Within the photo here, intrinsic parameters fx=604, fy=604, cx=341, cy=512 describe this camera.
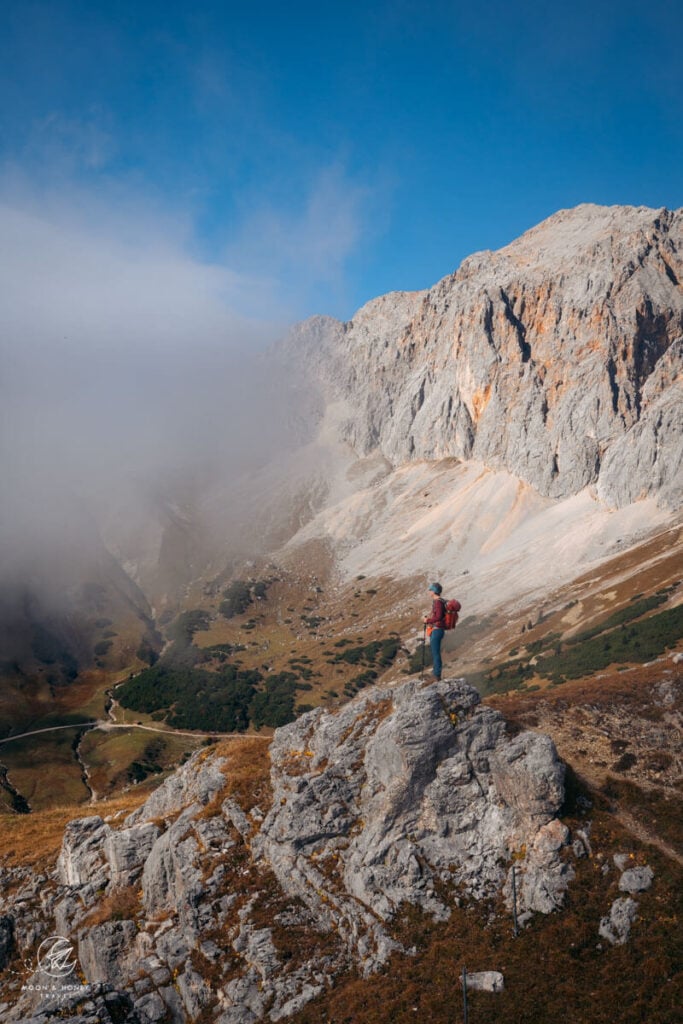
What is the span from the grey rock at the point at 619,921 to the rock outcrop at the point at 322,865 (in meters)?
1.69

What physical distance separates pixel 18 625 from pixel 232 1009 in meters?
168

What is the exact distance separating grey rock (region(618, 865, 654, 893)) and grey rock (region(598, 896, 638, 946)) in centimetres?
43

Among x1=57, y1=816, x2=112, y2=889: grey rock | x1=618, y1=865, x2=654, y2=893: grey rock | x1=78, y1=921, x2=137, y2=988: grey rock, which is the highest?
x1=57, y1=816, x2=112, y2=889: grey rock

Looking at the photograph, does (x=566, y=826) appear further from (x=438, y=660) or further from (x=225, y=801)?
(x=225, y=801)

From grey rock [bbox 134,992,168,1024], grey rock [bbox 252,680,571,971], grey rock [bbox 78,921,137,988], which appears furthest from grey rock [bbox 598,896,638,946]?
grey rock [bbox 78,921,137,988]

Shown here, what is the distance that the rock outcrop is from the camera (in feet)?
76.5

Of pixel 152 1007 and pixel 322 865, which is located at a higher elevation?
pixel 322 865

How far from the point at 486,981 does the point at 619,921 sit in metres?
5.23

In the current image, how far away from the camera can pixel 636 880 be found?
22.5 m

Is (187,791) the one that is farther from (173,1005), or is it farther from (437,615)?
(437,615)

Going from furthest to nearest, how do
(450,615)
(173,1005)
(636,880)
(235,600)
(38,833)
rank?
(235,600)
(38,833)
(450,615)
(173,1005)
(636,880)

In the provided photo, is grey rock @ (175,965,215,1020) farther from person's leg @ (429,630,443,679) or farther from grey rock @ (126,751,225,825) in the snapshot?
person's leg @ (429,630,443,679)

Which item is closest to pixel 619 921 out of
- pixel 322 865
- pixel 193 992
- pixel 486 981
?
pixel 486 981

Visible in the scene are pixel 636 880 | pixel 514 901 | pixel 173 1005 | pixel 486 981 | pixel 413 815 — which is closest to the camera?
pixel 486 981
